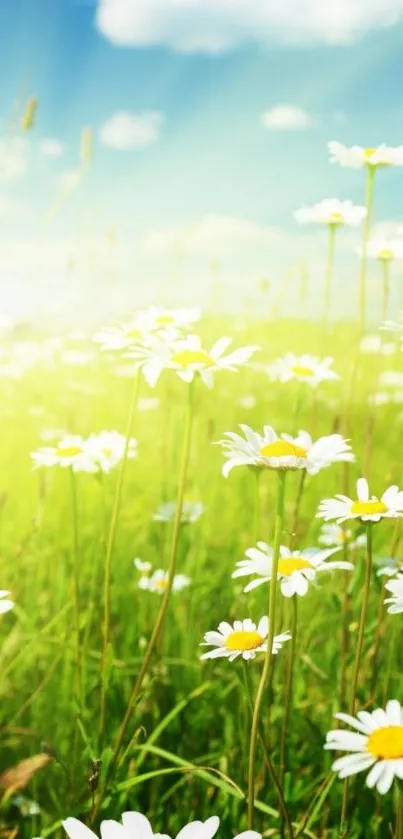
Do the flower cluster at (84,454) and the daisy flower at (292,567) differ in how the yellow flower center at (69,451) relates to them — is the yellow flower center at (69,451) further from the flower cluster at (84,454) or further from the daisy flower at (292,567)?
the daisy flower at (292,567)

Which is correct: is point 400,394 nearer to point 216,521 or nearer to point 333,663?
point 216,521

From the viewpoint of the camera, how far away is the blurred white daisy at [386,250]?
4.33 ft

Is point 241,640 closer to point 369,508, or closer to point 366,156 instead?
point 369,508

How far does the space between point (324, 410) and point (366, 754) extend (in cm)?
370

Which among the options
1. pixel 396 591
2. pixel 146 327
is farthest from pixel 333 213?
pixel 396 591

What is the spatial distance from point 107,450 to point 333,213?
49cm

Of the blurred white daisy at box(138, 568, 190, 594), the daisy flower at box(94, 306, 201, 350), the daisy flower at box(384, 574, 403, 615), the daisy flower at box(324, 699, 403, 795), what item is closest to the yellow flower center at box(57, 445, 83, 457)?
the daisy flower at box(94, 306, 201, 350)

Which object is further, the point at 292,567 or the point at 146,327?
the point at 146,327

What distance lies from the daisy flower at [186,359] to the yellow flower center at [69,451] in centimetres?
26

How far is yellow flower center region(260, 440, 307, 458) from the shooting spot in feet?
2.73

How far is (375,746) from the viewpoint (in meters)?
0.64

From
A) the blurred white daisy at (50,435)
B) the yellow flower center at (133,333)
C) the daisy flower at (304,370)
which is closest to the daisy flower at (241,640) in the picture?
the yellow flower center at (133,333)

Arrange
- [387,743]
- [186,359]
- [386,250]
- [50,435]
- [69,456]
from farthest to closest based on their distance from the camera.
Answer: [50,435] < [386,250] < [69,456] < [186,359] < [387,743]

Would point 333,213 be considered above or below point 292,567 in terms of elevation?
above
